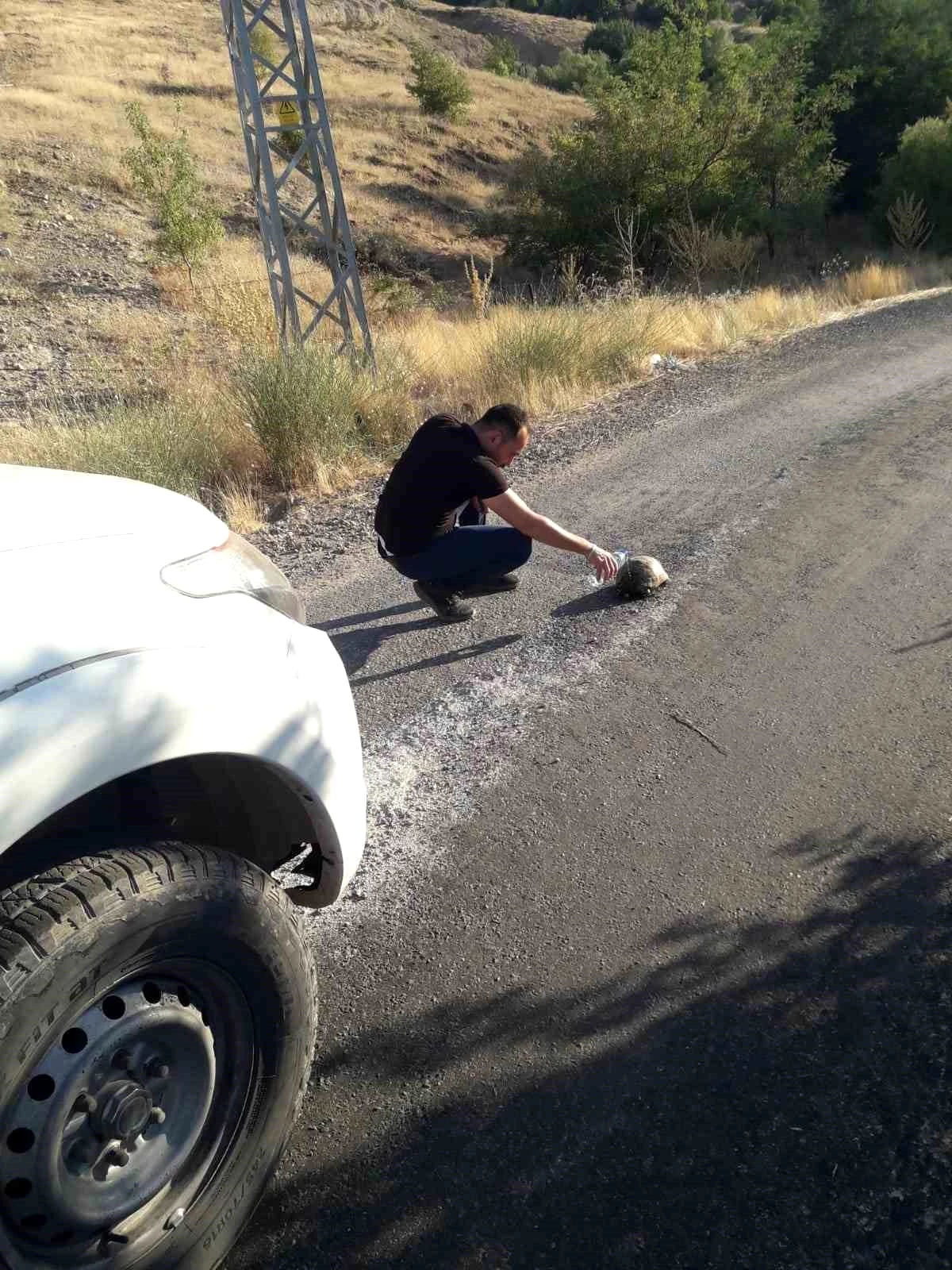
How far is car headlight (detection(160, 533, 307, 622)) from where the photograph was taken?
208cm

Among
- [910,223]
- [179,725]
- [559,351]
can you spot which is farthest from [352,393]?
[910,223]

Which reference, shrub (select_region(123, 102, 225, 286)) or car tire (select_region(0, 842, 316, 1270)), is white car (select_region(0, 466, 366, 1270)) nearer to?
car tire (select_region(0, 842, 316, 1270))

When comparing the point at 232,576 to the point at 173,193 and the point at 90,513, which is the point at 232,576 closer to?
the point at 90,513

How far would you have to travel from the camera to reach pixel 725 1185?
211 cm

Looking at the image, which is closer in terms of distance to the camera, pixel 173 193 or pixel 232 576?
pixel 232 576

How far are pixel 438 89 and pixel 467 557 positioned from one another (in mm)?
40159

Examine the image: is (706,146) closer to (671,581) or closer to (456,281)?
(456,281)

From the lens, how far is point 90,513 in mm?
2104

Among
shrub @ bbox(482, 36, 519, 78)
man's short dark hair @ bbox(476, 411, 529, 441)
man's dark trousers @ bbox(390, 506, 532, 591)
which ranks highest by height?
shrub @ bbox(482, 36, 519, 78)

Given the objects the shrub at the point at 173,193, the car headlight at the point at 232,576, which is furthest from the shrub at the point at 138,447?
the shrub at the point at 173,193

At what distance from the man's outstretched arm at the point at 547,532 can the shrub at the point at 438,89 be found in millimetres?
40218

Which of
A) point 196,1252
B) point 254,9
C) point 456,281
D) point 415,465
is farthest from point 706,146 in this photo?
point 196,1252

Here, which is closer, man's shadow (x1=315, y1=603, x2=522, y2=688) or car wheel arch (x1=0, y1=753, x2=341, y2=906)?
car wheel arch (x1=0, y1=753, x2=341, y2=906)

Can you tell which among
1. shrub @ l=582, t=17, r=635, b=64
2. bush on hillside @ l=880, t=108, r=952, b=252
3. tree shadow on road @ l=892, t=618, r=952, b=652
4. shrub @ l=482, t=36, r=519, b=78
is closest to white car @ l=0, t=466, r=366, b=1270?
tree shadow on road @ l=892, t=618, r=952, b=652
